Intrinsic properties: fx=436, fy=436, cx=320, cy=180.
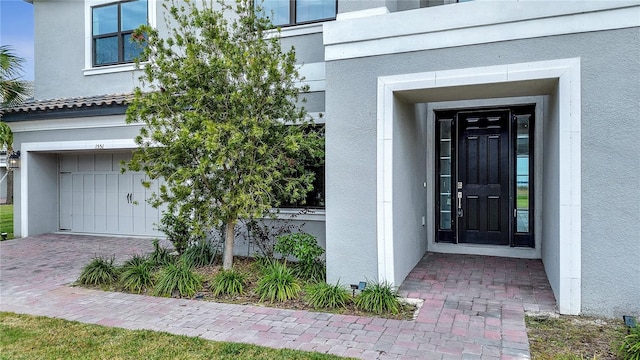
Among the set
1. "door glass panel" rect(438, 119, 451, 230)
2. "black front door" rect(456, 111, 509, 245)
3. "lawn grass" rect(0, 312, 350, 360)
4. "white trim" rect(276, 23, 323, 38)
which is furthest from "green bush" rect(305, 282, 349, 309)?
"white trim" rect(276, 23, 323, 38)

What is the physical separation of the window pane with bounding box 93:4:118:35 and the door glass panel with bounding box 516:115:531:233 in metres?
10.9

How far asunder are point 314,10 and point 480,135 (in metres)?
4.17

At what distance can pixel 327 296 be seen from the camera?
5.90 metres

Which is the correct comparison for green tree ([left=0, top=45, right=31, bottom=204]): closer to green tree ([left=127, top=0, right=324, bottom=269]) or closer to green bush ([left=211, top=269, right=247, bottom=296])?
green tree ([left=127, top=0, right=324, bottom=269])

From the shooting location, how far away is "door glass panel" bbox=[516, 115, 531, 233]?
8500 mm

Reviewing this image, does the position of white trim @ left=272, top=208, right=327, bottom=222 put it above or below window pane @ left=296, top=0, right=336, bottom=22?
below

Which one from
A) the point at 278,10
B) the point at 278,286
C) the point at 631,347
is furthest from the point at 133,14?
the point at 631,347

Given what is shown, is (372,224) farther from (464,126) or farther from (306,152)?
(464,126)

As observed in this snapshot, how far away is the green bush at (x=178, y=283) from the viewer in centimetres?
654

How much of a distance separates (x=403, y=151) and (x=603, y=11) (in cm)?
307

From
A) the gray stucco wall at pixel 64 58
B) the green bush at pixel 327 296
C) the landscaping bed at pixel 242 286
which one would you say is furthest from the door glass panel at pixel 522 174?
the gray stucco wall at pixel 64 58

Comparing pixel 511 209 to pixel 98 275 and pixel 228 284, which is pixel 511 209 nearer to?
pixel 228 284

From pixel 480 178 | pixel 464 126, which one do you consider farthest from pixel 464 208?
pixel 464 126

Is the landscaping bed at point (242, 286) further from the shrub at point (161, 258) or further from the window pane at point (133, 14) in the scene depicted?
the window pane at point (133, 14)
